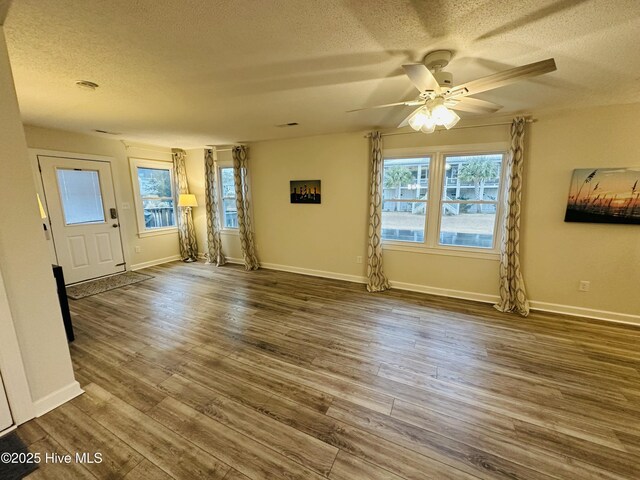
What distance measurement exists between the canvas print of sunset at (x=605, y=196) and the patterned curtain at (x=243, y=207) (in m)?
4.86

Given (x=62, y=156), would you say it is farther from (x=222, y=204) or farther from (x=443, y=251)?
(x=443, y=251)

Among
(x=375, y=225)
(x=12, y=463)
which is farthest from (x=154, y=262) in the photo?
(x=375, y=225)

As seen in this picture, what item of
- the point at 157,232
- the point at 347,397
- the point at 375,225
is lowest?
the point at 347,397

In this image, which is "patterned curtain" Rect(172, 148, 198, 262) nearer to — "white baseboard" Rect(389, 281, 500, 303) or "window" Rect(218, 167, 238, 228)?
"window" Rect(218, 167, 238, 228)

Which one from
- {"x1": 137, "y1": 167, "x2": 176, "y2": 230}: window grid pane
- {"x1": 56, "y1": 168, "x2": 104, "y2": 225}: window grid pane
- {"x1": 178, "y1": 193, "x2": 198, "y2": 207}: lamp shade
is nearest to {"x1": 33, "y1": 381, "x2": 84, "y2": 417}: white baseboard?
{"x1": 56, "y1": 168, "x2": 104, "y2": 225}: window grid pane

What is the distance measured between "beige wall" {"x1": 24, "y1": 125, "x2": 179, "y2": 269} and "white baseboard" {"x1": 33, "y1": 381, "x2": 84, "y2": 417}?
143 inches

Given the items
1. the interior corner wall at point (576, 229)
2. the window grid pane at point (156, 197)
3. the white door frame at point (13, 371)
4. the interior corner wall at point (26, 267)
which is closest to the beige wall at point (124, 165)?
the window grid pane at point (156, 197)

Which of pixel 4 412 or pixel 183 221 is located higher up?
pixel 183 221

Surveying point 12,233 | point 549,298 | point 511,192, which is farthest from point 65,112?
point 549,298

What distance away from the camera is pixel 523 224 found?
10.7 feet

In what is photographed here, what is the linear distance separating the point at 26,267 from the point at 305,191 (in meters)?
3.51

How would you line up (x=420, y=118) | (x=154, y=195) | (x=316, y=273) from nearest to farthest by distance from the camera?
1. (x=420, y=118)
2. (x=316, y=273)
3. (x=154, y=195)

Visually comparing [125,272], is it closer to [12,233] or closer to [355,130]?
[12,233]

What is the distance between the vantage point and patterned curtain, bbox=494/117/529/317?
308cm
